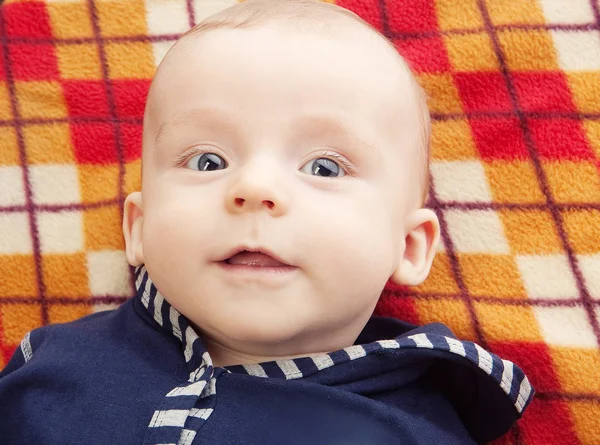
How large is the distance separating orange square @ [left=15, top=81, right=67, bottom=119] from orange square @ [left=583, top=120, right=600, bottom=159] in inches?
33.2

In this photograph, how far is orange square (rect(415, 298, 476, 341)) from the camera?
127cm

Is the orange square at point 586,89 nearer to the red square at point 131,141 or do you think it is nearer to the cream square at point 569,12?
the cream square at point 569,12

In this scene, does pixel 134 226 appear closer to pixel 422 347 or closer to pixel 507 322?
pixel 422 347

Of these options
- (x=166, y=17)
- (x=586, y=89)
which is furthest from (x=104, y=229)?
(x=586, y=89)

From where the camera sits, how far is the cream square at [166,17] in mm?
1426

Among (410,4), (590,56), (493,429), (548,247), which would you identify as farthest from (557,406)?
(410,4)

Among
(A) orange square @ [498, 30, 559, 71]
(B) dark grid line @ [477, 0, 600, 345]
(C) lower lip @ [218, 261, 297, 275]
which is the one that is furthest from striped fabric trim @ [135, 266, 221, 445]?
(A) orange square @ [498, 30, 559, 71]

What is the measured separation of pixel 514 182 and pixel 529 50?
0.71 feet

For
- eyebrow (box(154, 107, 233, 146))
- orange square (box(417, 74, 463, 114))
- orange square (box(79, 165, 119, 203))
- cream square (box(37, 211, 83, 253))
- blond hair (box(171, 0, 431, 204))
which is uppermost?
blond hair (box(171, 0, 431, 204))

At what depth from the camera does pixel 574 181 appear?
129 cm

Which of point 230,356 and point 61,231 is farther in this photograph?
point 61,231

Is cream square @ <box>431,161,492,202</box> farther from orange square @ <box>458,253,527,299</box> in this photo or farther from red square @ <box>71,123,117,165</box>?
red square @ <box>71,123,117,165</box>

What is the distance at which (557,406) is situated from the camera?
1223mm

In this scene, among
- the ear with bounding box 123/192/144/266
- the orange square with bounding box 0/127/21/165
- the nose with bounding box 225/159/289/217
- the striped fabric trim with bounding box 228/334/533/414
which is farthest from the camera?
the orange square with bounding box 0/127/21/165
